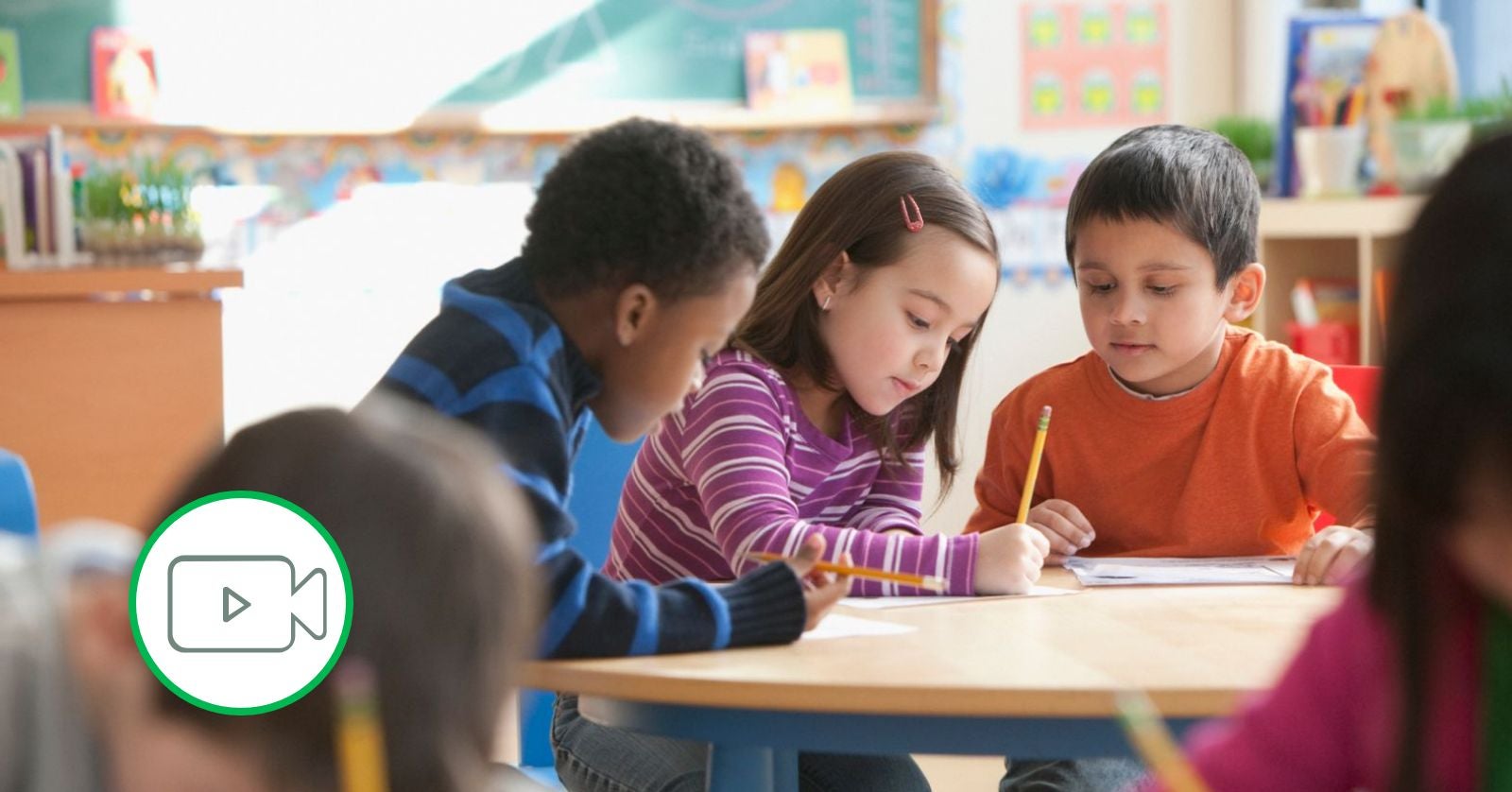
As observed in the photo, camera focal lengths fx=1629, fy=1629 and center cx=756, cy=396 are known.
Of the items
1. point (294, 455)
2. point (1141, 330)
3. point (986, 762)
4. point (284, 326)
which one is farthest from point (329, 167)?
point (294, 455)

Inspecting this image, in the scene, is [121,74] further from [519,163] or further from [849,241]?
[849,241]

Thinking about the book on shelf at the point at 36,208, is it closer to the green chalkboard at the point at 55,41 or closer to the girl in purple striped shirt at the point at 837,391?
the green chalkboard at the point at 55,41

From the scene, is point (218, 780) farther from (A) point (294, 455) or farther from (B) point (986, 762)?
(B) point (986, 762)

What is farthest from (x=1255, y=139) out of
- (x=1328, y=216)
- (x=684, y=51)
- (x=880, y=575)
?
(x=880, y=575)

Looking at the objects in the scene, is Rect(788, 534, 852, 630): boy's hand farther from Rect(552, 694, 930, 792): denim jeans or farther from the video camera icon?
the video camera icon

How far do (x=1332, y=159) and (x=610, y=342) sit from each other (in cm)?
211

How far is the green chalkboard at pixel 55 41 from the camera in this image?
352 cm

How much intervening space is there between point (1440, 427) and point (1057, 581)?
2.83ft

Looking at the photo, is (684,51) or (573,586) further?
(684,51)

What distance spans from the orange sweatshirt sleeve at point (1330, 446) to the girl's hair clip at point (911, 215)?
1.42 ft

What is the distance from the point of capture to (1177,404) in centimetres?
166

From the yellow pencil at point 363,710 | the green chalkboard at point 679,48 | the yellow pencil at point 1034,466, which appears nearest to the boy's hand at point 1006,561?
the yellow pencil at point 1034,466

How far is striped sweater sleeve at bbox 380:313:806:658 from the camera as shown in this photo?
40.0 inches

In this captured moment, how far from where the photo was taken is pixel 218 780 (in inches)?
18.8
